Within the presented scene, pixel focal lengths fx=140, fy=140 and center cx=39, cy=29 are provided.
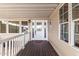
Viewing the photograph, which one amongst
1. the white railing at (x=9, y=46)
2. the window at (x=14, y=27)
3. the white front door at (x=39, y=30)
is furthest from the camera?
the white front door at (x=39, y=30)

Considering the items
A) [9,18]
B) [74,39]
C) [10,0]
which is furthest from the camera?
[9,18]

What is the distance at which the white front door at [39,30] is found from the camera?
15.1 meters

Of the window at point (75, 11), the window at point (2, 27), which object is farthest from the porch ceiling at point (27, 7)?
the window at point (2, 27)

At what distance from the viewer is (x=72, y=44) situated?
13.3 ft

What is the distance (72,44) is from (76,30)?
0.44 m

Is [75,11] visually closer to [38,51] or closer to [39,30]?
[38,51]

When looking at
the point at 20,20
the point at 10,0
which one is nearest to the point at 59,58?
the point at 10,0

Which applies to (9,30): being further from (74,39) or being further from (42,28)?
(74,39)

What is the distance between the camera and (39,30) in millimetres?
15305

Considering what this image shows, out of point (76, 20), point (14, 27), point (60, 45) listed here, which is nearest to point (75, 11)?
point (76, 20)

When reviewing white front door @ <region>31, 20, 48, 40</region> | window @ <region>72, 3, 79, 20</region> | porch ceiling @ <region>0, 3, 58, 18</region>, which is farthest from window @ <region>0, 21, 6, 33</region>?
window @ <region>72, 3, 79, 20</region>

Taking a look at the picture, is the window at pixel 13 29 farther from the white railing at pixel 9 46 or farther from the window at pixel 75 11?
the window at pixel 75 11

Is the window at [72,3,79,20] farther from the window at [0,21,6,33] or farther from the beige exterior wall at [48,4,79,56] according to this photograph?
the window at [0,21,6,33]

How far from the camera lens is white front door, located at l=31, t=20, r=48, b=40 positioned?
15.1 meters
